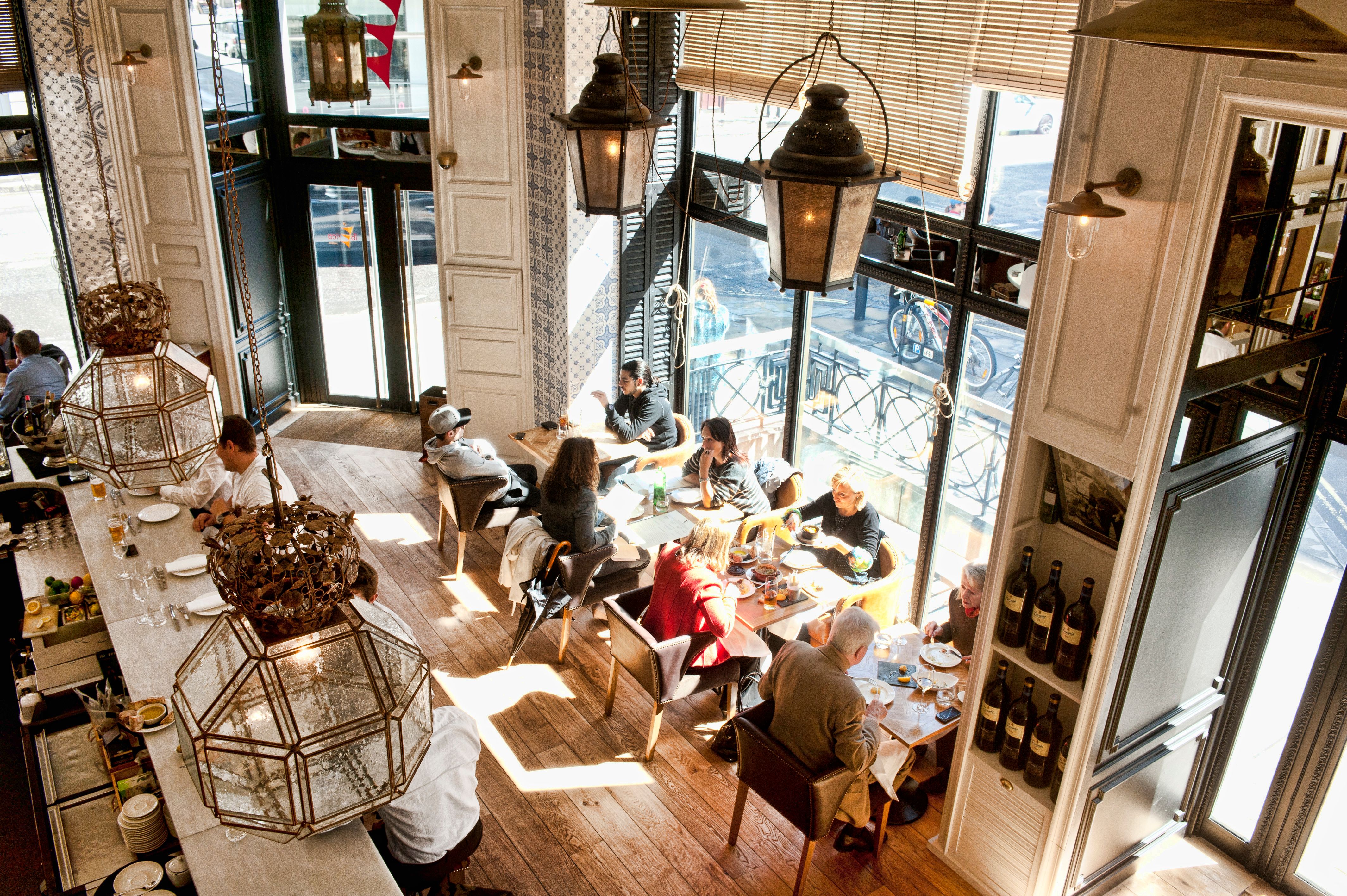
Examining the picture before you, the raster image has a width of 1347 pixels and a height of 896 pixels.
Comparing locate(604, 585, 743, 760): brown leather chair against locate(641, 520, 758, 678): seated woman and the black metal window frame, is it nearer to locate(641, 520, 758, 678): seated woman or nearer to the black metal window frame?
locate(641, 520, 758, 678): seated woman

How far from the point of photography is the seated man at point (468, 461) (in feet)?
21.5

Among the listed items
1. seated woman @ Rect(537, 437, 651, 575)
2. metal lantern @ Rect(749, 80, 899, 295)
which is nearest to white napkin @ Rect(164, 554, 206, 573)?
seated woman @ Rect(537, 437, 651, 575)

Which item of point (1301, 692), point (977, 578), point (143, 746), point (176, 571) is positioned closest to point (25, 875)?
point (143, 746)

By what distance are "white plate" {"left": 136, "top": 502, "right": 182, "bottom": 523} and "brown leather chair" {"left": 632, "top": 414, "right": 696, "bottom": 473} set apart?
2.88 meters

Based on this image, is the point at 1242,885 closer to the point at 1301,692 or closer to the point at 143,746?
the point at 1301,692

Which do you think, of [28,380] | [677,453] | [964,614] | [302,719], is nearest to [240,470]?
[28,380]

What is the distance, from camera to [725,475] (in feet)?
20.3

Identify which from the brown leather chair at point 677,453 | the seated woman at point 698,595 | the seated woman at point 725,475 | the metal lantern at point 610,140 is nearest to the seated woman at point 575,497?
the seated woman at point 698,595

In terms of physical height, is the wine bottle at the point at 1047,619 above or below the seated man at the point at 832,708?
above

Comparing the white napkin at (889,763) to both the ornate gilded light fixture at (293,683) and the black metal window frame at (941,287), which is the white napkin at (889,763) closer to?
the black metal window frame at (941,287)

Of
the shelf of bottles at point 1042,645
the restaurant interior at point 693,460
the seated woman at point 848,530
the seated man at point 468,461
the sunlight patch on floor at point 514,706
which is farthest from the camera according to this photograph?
the seated man at point 468,461

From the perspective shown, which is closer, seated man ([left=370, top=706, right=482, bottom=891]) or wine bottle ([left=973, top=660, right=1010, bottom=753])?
seated man ([left=370, top=706, right=482, bottom=891])

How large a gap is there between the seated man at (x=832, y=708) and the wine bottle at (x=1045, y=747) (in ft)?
2.08

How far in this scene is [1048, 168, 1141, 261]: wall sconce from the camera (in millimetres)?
2900
